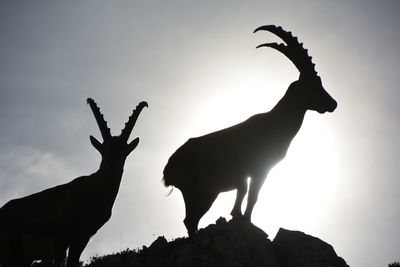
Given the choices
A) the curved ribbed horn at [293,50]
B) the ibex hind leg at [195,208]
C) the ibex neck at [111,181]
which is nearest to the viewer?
the ibex neck at [111,181]

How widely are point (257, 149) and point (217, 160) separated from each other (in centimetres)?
108

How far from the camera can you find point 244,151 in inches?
491

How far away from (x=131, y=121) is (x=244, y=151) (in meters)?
3.07

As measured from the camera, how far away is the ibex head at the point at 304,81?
43.0 feet

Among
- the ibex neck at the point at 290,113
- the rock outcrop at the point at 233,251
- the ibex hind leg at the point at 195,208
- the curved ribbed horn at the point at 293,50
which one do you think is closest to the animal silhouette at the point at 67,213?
the rock outcrop at the point at 233,251

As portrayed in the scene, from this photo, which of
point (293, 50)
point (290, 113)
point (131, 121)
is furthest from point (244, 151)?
point (293, 50)

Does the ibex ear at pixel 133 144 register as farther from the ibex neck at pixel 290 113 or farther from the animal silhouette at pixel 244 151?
the ibex neck at pixel 290 113

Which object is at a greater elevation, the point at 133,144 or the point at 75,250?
the point at 133,144

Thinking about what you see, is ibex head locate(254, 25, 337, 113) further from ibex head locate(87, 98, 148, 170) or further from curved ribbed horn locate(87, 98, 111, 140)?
curved ribbed horn locate(87, 98, 111, 140)

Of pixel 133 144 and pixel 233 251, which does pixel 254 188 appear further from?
pixel 133 144

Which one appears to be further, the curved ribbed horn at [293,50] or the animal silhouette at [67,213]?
the curved ribbed horn at [293,50]

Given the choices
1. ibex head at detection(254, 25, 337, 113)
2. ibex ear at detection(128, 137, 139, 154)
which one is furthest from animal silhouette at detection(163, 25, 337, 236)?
ibex ear at detection(128, 137, 139, 154)

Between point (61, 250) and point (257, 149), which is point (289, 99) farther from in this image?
point (61, 250)

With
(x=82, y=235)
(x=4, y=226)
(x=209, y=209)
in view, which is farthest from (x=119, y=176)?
(x=4, y=226)
